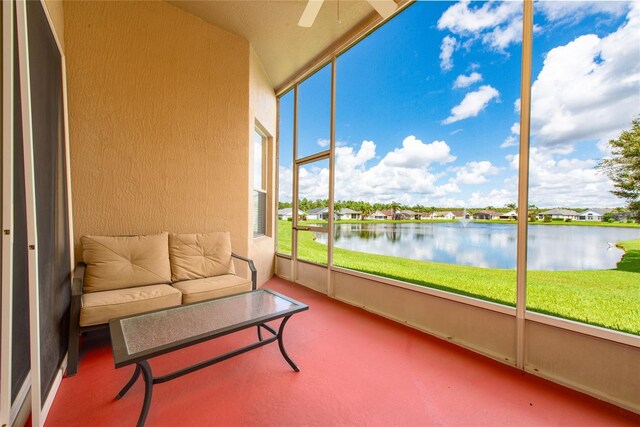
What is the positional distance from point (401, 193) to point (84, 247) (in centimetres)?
329

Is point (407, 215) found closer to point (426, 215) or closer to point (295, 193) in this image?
point (426, 215)

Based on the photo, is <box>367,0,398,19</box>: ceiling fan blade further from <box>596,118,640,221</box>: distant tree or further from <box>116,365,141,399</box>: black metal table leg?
<box>116,365,141,399</box>: black metal table leg

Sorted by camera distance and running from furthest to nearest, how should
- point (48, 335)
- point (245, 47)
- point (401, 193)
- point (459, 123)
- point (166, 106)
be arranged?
point (245, 47), point (401, 193), point (166, 106), point (459, 123), point (48, 335)

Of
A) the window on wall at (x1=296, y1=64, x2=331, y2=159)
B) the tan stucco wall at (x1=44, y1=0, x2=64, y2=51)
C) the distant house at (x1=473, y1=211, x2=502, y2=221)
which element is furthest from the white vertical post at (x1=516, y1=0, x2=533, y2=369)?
the tan stucco wall at (x1=44, y1=0, x2=64, y2=51)

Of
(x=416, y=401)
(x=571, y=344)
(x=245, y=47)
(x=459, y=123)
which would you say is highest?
(x=245, y=47)

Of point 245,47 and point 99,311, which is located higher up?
point 245,47

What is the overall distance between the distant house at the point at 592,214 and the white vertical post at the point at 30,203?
345cm

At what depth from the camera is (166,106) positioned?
2.86 metres

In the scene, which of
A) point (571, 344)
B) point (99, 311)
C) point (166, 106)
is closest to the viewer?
point (571, 344)

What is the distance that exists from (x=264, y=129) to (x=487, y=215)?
11.1 feet

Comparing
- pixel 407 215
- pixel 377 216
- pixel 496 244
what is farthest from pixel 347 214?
pixel 496 244

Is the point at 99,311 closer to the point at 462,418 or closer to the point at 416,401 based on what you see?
the point at 416,401

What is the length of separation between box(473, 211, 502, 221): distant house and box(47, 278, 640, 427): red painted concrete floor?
118 centimetres

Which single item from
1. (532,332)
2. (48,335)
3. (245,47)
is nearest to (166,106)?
(245,47)
